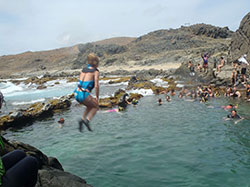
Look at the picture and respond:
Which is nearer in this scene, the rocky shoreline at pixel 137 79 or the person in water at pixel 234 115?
the rocky shoreline at pixel 137 79

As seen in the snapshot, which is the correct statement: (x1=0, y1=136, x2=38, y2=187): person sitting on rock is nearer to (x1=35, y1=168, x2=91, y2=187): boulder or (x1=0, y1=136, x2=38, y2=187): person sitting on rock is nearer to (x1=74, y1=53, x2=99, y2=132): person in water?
(x1=35, y1=168, x2=91, y2=187): boulder

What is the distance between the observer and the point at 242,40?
3072cm

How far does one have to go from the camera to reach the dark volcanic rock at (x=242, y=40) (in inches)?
1165

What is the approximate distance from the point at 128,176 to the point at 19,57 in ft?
614

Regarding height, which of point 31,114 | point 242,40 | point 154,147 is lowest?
point 154,147

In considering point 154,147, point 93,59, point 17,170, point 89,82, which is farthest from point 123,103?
point 17,170

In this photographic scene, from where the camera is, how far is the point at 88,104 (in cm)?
609

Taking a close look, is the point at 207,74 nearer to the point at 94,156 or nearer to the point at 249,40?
the point at 249,40

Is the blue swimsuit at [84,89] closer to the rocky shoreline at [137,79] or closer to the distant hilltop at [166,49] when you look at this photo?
the rocky shoreline at [137,79]

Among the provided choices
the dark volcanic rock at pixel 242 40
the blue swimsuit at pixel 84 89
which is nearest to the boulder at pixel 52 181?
the blue swimsuit at pixel 84 89

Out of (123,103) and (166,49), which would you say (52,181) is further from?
(166,49)

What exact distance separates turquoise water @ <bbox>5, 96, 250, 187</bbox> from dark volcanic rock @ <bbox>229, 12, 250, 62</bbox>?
12.2 meters

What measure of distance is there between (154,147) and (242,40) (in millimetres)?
25606

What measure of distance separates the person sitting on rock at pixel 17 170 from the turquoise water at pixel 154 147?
5.89 meters
